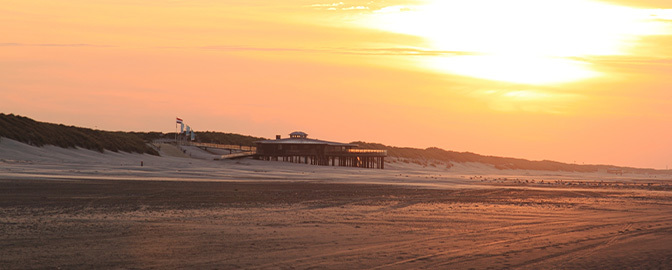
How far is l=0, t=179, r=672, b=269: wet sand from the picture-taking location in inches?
519

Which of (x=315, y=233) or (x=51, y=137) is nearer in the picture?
(x=315, y=233)

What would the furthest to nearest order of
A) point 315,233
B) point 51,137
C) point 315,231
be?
1. point 51,137
2. point 315,231
3. point 315,233

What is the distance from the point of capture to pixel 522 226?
63.8 feet

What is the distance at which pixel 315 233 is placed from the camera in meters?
17.0

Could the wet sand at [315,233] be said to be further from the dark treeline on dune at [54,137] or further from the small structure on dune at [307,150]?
the small structure on dune at [307,150]

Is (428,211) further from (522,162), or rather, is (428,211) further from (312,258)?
(522,162)

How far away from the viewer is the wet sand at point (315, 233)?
13.2 meters

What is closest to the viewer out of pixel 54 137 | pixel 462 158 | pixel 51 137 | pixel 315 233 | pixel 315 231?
pixel 315 233

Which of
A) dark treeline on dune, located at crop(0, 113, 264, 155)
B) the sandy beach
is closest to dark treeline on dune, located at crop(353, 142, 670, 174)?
dark treeline on dune, located at crop(0, 113, 264, 155)

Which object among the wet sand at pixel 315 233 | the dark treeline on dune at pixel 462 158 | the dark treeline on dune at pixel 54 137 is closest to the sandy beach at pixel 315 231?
the wet sand at pixel 315 233

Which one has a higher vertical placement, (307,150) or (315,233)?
(307,150)

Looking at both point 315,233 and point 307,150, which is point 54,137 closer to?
point 307,150

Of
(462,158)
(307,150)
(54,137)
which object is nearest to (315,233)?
(54,137)

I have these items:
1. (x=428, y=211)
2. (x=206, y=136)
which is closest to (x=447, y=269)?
(x=428, y=211)
